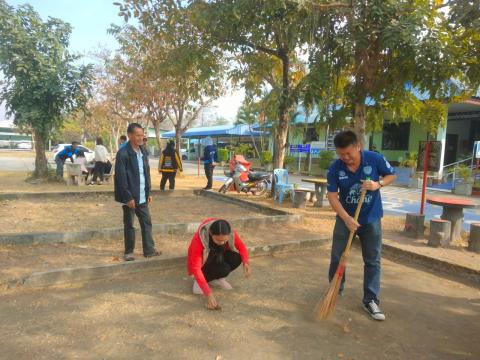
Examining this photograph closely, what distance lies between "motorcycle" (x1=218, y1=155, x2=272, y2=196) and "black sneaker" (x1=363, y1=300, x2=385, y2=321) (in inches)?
302

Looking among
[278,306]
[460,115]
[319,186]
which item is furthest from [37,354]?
[460,115]

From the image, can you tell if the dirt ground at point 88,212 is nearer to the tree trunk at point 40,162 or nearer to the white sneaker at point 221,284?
the white sneaker at point 221,284

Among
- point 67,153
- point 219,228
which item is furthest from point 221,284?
point 67,153

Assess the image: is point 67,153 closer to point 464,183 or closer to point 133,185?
point 133,185

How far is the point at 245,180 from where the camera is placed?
11148 mm

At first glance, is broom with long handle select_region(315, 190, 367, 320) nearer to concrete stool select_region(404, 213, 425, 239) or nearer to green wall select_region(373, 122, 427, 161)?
concrete stool select_region(404, 213, 425, 239)

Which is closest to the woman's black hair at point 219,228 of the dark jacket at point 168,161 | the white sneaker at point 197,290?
the white sneaker at point 197,290

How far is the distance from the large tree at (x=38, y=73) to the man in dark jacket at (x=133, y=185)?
8.12 m

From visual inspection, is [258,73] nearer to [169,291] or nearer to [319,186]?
[319,186]

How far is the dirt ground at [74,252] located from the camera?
13.9ft

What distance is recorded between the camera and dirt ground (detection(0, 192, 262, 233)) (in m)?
6.20

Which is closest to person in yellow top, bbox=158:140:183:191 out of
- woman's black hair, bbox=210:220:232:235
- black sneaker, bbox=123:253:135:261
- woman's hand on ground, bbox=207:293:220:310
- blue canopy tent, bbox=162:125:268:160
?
black sneaker, bbox=123:253:135:261

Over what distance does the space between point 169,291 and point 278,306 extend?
115 centimetres

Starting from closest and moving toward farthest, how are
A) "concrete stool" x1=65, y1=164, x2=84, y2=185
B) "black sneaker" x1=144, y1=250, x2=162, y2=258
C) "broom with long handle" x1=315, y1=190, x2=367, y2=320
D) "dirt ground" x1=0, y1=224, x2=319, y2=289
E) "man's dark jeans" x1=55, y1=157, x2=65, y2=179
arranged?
1. "broom with long handle" x1=315, y1=190, x2=367, y2=320
2. "dirt ground" x1=0, y1=224, x2=319, y2=289
3. "black sneaker" x1=144, y1=250, x2=162, y2=258
4. "concrete stool" x1=65, y1=164, x2=84, y2=185
5. "man's dark jeans" x1=55, y1=157, x2=65, y2=179
